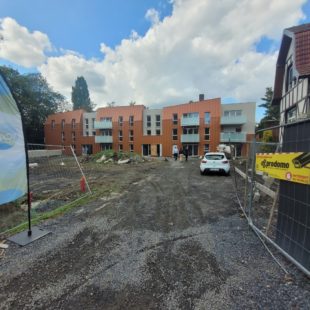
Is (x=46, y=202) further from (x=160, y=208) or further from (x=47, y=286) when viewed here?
(x=47, y=286)

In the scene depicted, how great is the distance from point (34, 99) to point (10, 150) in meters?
39.9

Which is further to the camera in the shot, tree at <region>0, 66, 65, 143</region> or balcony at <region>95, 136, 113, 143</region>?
balcony at <region>95, 136, 113, 143</region>

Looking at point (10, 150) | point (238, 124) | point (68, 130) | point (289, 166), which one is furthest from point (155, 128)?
point (289, 166)

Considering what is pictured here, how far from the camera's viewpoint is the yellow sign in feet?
8.71

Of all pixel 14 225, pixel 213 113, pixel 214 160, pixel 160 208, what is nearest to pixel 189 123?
pixel 213 113

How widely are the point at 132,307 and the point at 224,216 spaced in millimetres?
3546

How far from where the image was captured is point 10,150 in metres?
3.73

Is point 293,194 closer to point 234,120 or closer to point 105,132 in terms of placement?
point 234,120

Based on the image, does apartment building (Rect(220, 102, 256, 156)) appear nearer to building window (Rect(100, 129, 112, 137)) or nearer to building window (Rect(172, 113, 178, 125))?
building window (Rect(172, 113, 178, 125))

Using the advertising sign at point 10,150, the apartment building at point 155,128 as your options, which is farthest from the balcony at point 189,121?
the advertising sign at point 10,150

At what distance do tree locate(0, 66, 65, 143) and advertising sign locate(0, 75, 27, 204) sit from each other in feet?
123

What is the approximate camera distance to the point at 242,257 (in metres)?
3.17

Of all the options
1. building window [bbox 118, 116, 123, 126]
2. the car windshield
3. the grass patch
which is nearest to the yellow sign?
the grass patch

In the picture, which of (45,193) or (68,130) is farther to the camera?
(68,130)
